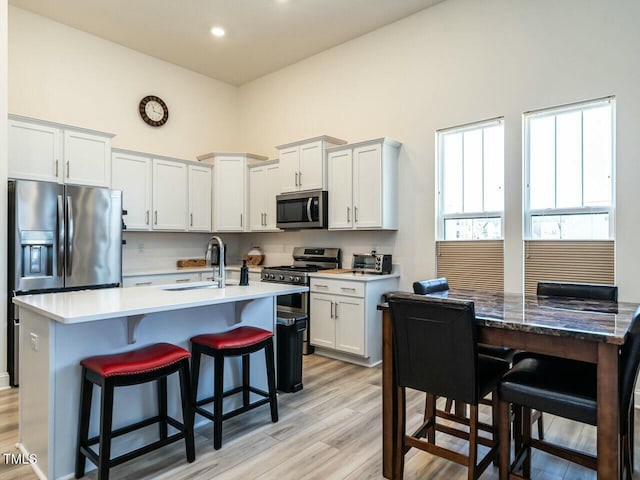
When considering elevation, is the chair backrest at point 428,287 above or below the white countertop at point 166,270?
above

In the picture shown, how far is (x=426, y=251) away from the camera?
422cm

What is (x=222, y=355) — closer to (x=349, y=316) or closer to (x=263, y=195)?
(x=349, y=316)

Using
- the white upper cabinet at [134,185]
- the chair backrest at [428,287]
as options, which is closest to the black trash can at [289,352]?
the chair backrest at [428,287]

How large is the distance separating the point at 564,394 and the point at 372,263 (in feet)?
8.98

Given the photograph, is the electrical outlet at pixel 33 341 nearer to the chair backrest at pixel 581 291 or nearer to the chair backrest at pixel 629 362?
the chair backrest at pixel 629 362

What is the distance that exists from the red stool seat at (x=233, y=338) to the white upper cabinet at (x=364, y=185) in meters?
2.05

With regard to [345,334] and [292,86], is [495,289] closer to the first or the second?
[345,334]

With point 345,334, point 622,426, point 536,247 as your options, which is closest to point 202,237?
point 345,334

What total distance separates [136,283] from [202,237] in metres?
1.44

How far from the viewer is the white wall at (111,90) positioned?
14.0 ft

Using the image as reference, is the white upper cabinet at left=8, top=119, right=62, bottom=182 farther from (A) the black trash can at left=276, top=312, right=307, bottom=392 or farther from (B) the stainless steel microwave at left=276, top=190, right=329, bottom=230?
(A) the black trash can at left=276, top=312, right=307, bottom=392

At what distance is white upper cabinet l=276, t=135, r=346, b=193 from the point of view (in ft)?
15.3

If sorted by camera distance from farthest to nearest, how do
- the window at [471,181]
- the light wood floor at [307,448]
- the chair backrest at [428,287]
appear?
the window at [471,181] → the chair backrest at [428,287] → the light wood floor at [307,448]

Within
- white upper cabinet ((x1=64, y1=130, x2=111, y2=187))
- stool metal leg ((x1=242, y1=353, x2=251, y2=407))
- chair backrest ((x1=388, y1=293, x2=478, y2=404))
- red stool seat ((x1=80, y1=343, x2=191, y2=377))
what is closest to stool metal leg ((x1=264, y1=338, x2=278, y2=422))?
stool metal leg ((x1=242, y1=353, x2=251, y2=407))
